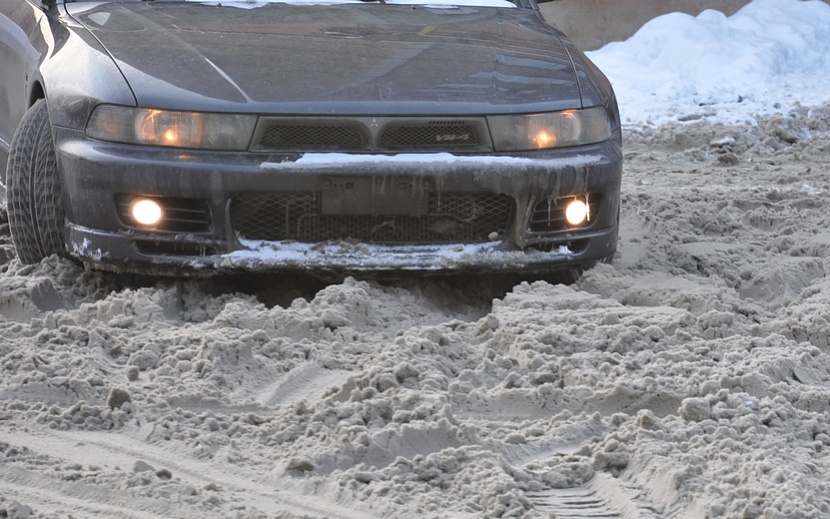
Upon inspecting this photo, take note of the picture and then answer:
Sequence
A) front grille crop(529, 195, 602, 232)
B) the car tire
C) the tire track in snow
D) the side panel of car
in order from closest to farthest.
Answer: the tire track in snow < front grille crop(529, 195, 602, 232) < the car tire < the side panel of car

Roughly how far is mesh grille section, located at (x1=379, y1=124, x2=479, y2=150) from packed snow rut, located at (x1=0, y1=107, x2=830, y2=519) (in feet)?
1.62

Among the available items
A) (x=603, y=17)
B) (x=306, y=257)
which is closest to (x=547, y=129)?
(x=306, y=257)

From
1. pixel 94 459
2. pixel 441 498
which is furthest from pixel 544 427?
pixel 94 459

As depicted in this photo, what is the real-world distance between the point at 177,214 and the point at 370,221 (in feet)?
2.15

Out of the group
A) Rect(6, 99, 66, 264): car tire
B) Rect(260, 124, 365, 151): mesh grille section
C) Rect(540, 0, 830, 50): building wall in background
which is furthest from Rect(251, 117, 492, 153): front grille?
Rect(540, 0, 830, 50): building wall in background

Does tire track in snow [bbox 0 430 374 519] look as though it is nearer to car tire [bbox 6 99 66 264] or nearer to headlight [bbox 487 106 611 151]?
car tire [bbox 6 99 66 264]

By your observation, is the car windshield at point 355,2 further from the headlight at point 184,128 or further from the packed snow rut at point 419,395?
the packed snow rut at point 419,395

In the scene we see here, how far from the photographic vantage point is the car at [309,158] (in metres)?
4.39

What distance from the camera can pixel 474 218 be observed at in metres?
4.61

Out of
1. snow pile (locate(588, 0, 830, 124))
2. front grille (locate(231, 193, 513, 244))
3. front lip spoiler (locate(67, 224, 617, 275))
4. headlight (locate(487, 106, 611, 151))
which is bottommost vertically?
snow pile (locate(588, 0, 830, 124))

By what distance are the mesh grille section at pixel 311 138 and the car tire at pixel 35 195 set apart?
86cm

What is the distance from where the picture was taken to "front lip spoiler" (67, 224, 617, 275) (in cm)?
446

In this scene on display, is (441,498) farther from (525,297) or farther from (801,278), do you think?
(801,278)

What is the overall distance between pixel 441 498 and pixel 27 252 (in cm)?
246
